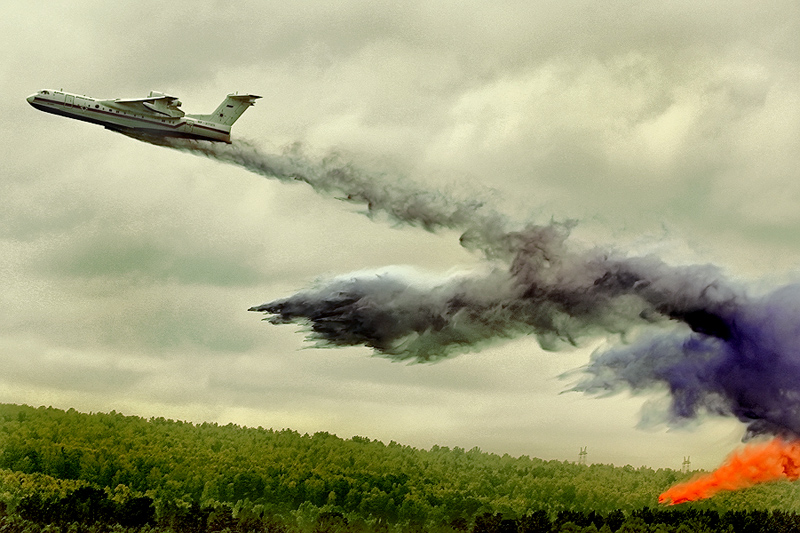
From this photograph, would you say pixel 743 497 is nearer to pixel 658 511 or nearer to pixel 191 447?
pixel 658 511

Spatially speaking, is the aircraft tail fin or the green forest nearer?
the aircraft tail fin

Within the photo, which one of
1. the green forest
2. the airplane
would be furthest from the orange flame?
the airplane

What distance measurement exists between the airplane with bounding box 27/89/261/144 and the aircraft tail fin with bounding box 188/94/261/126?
0.40 feet

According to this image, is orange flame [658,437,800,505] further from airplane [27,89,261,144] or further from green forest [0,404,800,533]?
airplane [27,89,261,144]

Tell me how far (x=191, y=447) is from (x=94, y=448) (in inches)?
581

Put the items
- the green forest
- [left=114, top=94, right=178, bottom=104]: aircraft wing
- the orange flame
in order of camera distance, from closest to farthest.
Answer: the orange flame
[left=114, top=94, right=178, bottom=104]: aircraft wing
the green forest

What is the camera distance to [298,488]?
5030 inches

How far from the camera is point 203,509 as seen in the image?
4496 inches

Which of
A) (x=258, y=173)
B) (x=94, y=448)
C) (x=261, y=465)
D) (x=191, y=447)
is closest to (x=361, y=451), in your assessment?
(x=261, y=465)

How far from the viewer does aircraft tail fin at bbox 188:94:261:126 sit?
273 feet

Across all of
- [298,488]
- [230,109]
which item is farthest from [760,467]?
[298,488]

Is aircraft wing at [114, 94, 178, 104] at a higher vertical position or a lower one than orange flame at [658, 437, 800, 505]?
higher

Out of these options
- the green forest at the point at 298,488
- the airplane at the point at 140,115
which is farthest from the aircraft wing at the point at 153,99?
the green forest at the point at 298,488

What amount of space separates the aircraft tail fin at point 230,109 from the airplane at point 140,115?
0.12 meters
